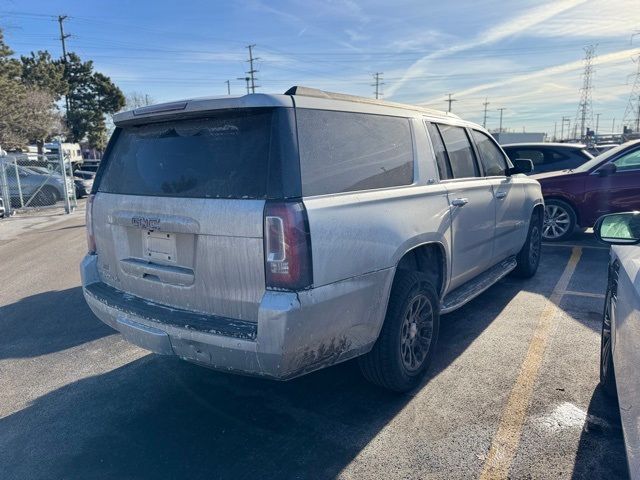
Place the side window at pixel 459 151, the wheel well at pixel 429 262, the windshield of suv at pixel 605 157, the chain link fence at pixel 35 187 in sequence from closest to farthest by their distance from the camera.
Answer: the wheel well at pixel 429 262
the side window at pixel 459 151
the windshield of suv at pixel 605 157
the chain link fence at pixel 35 187

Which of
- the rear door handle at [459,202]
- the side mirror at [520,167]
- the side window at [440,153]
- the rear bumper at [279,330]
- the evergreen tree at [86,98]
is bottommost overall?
the rear bumper at [279,330]

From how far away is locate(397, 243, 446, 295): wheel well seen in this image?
3.51 meters

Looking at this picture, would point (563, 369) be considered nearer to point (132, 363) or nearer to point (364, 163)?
point (364, 163)

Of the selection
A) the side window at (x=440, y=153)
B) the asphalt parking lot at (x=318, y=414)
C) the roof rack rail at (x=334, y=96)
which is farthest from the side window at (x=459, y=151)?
the asphalt parking lot at (x=318, y=414)

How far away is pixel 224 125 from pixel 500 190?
330 centimetres

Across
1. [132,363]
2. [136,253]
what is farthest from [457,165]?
[132,363]

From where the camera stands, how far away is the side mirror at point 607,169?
7832 mm

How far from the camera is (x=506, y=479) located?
8.32 ft

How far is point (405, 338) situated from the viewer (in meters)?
3.35

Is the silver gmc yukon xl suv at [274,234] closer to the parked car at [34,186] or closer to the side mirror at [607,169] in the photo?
the side mirror at [607,169]

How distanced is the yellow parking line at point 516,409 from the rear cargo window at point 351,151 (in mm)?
1693

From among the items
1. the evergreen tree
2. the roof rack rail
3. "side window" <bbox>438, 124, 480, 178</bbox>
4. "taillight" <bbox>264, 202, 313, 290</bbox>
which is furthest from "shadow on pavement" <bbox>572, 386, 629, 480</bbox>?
the evergreen tree

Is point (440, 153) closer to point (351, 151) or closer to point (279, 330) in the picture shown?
point (351, 151)

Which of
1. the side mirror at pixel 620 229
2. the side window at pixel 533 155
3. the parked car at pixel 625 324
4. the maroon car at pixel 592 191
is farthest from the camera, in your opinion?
the side window at pixel 533 155
